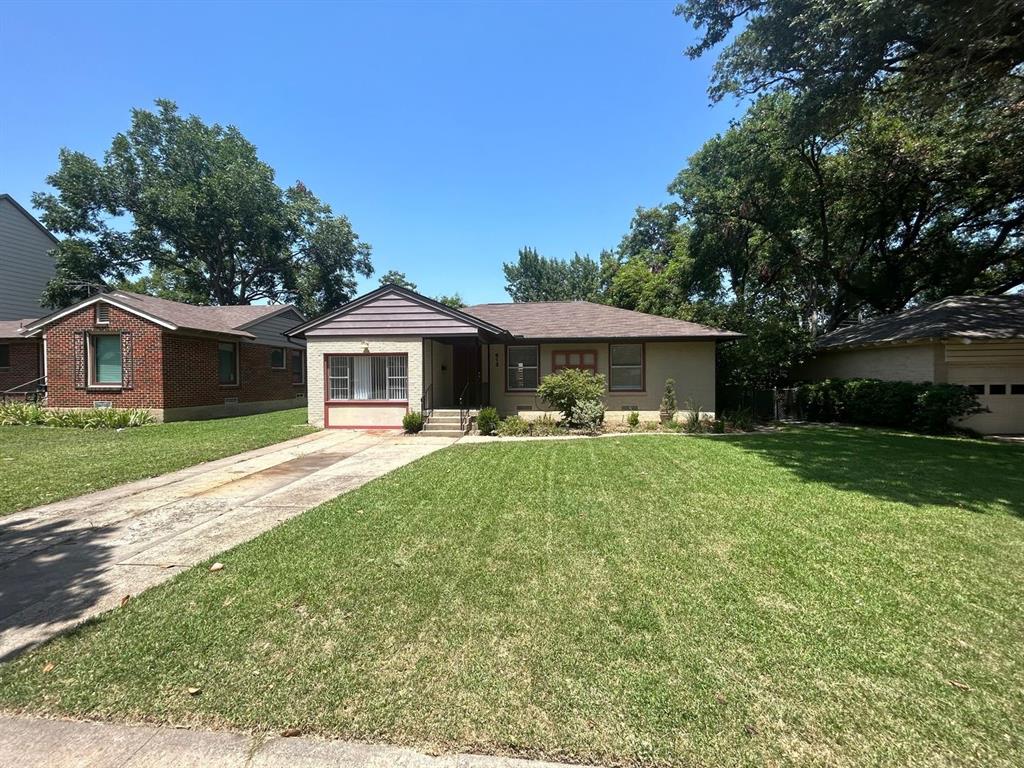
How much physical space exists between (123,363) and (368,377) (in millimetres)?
8860

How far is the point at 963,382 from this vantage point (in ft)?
43.2

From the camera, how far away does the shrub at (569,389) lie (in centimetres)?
1310

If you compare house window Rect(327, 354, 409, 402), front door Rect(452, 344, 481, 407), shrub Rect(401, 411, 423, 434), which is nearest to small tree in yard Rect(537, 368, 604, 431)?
shrub Rect(401, 411, 423, 434)

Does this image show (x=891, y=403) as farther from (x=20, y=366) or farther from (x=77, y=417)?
(x=20, y=366)

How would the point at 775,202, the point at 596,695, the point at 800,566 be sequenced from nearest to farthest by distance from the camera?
the point at 596,695 < the point at 800,566 < the point at 775,202

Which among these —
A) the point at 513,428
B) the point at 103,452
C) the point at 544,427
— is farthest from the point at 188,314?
the point at 544,427

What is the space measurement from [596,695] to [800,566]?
261 centimetres

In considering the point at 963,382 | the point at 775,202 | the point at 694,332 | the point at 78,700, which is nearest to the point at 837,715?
the point at 78,700

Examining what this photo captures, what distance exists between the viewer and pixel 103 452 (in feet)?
32.4

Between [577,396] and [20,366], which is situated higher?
[20,366]

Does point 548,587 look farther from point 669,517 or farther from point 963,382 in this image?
point 963,382

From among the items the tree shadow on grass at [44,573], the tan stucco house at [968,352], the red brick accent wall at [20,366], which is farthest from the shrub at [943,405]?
the red brick accent wall at [20,366]

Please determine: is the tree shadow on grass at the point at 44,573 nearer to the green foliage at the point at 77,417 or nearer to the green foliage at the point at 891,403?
the green foliage at the point at 77,417

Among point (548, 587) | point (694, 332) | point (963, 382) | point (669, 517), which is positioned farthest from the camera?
point (694, 332)
